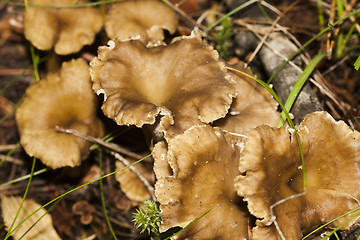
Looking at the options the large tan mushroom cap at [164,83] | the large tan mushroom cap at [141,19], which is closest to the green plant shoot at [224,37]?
the large tan mushroom cap at [141,19]

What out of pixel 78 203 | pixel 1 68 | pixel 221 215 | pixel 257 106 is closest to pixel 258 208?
pixel 221 215

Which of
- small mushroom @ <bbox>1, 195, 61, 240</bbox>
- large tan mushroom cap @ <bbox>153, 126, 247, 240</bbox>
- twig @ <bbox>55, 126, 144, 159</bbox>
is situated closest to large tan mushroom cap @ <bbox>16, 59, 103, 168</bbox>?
twig @ <bbox>55, 126, 144, 159</bbox>


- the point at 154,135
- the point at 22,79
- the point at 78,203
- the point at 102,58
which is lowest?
the point at 78,203

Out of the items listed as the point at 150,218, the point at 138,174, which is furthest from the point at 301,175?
the point at 138,174

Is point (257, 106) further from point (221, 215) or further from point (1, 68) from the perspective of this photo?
point (1, 68)

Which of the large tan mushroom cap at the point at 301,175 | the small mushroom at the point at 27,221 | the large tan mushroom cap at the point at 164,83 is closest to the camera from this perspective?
the large tan mushroom cap at the point at 301,175

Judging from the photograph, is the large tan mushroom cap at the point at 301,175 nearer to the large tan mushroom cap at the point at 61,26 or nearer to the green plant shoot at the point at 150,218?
the green plant shoot at the point at 150,218

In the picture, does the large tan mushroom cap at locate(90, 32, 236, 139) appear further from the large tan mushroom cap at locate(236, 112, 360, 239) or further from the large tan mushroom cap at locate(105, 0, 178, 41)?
the large tan mushroom cap at locate(105, 0, 178, 41)
